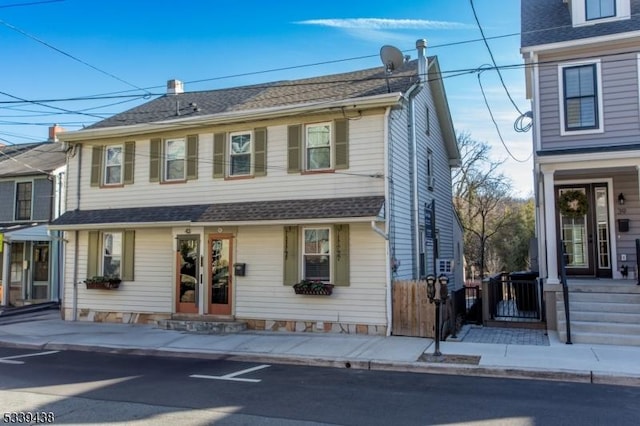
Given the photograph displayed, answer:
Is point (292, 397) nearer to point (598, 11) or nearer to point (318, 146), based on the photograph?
point (318, 146)

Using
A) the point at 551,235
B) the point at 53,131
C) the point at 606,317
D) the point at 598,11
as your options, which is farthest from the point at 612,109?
the point at 53,131

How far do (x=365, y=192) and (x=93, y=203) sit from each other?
843cm

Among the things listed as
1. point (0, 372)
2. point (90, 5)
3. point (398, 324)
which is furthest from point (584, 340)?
point (90, 5)

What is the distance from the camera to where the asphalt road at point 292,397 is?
5.47m

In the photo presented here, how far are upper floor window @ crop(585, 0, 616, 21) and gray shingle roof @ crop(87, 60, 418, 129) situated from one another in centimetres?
440

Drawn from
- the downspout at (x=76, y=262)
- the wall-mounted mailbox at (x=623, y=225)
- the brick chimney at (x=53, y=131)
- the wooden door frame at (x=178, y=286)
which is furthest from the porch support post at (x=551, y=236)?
the brick chimney at (x=53, y=131)

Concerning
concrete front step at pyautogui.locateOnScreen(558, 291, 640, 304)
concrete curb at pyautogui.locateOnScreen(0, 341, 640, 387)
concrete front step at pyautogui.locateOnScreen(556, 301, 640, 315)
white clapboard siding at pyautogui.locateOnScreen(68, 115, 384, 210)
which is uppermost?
white clapboard siding at pyautogui.locateOnScreen(68, 115, 384, 210)

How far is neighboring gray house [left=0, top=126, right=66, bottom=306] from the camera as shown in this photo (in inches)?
716

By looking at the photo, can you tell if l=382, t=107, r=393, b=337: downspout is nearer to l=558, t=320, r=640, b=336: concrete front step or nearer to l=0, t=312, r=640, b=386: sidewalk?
l=0, t=312, r=640, b=386: sidewalk

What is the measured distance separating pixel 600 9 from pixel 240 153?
31.8 feet

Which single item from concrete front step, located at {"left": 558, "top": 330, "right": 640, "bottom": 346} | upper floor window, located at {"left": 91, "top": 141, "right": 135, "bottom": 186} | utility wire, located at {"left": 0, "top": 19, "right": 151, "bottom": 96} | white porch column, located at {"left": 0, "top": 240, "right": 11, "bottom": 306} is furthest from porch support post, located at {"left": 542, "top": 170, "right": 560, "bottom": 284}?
white porch column, located at {"left": 0, "top": 240, "right": 11, "bottom": 306}

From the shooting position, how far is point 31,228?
17344 mm

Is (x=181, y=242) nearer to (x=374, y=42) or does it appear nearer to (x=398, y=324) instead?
(x=398, y=324)

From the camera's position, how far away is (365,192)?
446 inches
